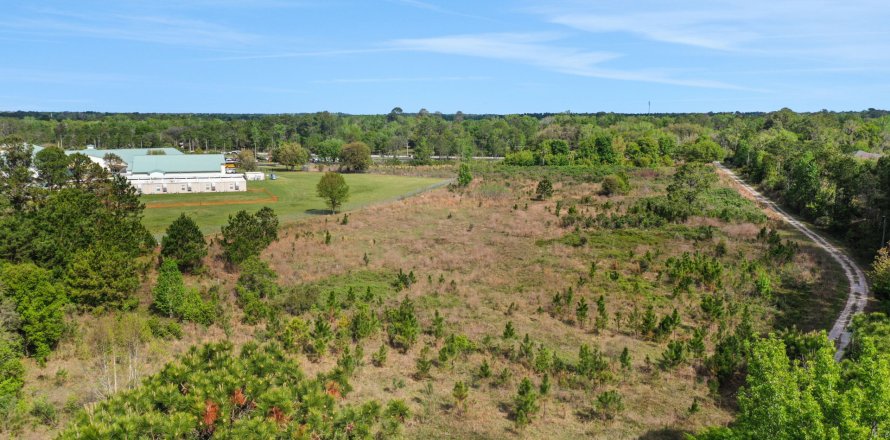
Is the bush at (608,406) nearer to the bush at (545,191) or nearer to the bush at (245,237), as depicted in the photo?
the bush at (245,237)

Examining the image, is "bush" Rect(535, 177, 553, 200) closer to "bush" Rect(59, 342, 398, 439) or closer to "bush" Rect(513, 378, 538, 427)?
"bush" Rect(513, 378, 538, 427)

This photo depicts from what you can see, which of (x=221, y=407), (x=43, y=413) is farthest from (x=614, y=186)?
(x=43, y=413)

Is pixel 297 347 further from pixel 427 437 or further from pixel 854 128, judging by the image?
pixel 854 128

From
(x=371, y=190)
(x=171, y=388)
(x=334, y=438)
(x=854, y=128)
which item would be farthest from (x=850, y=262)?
(x=854, y=128)

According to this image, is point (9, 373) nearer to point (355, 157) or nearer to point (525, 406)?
point (525, 406)

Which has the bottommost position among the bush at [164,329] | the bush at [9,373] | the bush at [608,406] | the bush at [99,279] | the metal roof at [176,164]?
the bush at [608,406]

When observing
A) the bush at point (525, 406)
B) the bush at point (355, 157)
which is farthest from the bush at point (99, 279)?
the bush at point (355, 157)
